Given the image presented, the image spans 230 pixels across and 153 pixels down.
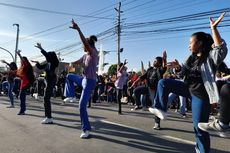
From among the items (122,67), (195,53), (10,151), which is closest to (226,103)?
(195,53)

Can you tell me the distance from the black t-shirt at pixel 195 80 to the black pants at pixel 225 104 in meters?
0.25

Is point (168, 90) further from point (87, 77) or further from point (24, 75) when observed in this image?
point (24, 75)

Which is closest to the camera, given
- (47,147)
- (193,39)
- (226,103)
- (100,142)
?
(226,103)

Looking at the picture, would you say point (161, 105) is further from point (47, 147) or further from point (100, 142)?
point (47, 147)

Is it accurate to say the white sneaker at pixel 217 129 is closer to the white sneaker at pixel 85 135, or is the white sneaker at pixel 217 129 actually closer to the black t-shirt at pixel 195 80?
the black t-shirt at pixel 195 80

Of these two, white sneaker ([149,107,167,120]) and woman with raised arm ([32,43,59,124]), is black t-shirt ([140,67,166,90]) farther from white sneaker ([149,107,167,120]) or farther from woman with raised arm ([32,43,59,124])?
white sneaker ([149,107,167,120])

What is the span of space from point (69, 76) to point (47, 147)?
2381 mm

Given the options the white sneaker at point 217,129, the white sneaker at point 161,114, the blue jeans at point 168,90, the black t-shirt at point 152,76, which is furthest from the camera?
the black t-shirt at point 152,76

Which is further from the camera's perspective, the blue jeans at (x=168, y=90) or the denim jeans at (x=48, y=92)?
the denim jeans at (x=48, y=92)

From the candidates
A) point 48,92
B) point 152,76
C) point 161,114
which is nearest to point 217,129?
point 161,114

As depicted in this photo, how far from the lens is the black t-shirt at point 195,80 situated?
488 centimetres

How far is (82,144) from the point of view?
258 inches

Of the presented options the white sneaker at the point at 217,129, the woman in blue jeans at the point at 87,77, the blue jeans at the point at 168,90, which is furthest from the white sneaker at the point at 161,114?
the woman in blue jeans at the point at 87,77

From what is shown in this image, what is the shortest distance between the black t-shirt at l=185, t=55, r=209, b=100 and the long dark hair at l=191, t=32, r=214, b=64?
0.16 m
